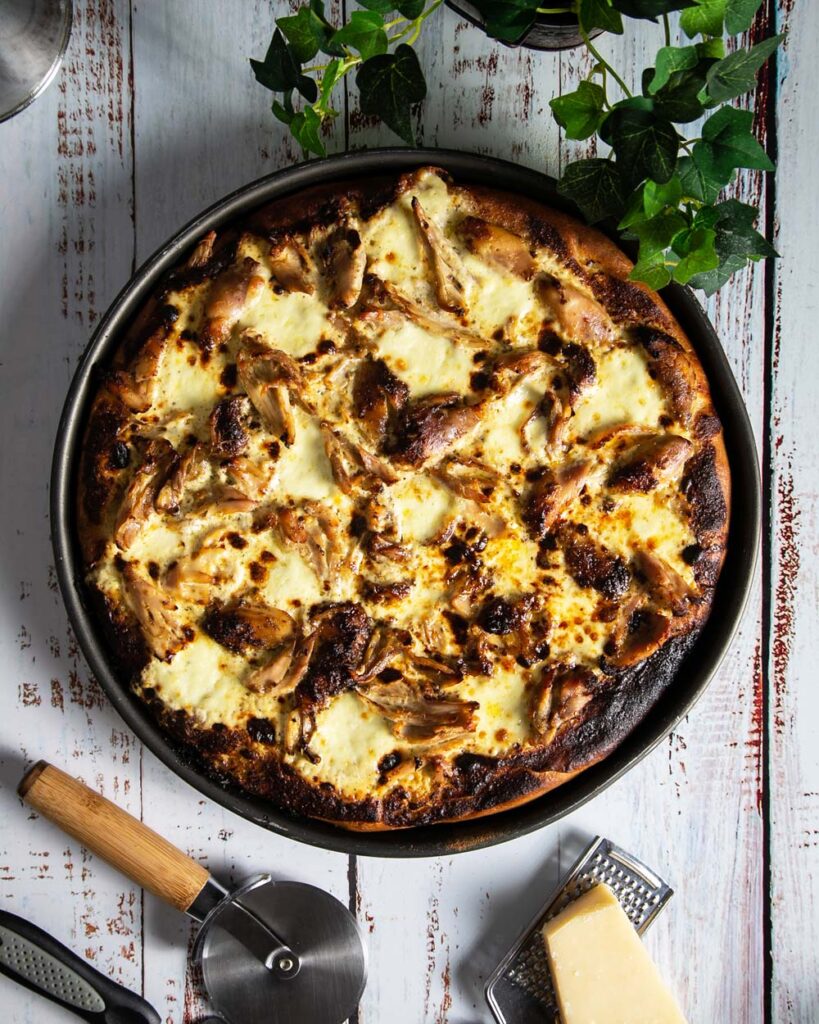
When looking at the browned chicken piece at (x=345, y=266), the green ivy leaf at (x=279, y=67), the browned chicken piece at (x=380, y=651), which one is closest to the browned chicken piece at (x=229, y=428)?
the browned chicken piece at (x=345, y=266)

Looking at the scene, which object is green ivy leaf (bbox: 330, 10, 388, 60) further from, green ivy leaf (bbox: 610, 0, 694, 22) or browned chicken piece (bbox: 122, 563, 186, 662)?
browned chicken piece (bbox: 122, 563, 186, 662)

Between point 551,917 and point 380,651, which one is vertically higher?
point 380,651

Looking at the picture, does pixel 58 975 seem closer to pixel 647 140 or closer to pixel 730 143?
pixel 647 140

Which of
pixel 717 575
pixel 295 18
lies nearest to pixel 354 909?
pixel 717 575

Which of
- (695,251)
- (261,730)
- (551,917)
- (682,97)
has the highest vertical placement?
(682,97)

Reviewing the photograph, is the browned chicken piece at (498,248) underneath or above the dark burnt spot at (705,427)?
above

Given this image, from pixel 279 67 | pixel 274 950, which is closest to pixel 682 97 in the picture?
pixel 279 67

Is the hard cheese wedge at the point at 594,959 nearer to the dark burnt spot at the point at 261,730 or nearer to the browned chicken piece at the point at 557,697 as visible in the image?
the browned chicken piece at the point at 557,697
